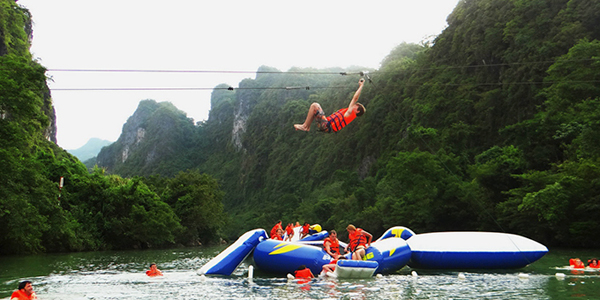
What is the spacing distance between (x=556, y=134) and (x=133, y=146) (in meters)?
169

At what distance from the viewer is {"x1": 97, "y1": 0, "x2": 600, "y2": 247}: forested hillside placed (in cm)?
3014

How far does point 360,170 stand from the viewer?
80062 mm

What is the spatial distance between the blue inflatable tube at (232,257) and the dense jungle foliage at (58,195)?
45.2ft

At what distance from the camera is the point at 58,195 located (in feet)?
114

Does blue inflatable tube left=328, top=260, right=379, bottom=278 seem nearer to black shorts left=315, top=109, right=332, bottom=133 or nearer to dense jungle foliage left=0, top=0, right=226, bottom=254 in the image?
black shorts left=315, top=109, right=332, bottom=133

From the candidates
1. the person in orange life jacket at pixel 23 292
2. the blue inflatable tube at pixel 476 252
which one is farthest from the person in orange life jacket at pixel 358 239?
the person in orange life jacket at pixel 23 292

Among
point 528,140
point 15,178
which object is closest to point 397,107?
point 528,140

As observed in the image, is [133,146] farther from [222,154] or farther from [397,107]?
[397,107]

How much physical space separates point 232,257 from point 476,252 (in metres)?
8.25

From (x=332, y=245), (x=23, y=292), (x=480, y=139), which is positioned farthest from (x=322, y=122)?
(x=480, y=139)

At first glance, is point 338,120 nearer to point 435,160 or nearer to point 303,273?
point 303,273

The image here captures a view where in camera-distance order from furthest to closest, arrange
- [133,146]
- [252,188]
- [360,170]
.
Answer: [133,146], [252,188], [360,170]

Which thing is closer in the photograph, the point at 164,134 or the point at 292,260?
the point at 292,260

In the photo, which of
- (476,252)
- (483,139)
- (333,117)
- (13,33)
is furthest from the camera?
(483,139)
